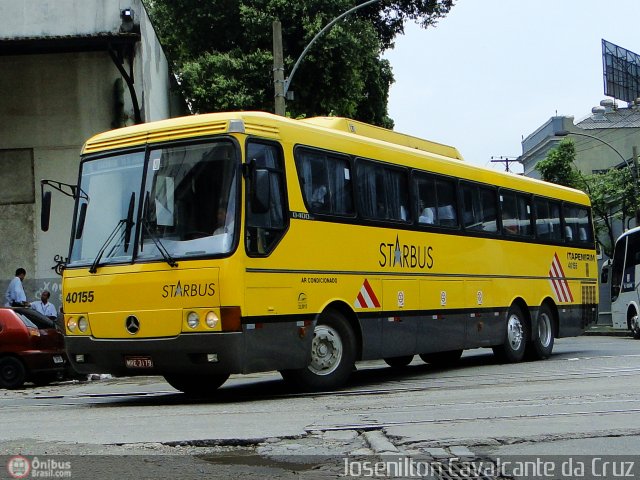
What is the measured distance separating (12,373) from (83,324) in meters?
6.35

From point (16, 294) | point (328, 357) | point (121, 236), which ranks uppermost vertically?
point (121, 236)

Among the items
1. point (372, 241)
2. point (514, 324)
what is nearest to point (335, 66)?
point (514, 324)

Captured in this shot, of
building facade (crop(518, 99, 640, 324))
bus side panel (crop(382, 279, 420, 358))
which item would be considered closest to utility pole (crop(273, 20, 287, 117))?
bus side panel (crop(382, 279, 420, 358))

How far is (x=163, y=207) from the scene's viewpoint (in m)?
11.1

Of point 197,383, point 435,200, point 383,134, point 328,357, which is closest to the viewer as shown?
point 328,357

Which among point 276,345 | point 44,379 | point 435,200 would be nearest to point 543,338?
point 435,200

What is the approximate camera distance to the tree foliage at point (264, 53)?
30984 millimetres

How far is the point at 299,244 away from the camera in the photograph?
461 inches

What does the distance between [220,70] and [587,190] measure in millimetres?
24919

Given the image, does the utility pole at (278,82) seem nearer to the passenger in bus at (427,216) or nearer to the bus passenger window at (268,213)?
the passenger in bus at (427,216)

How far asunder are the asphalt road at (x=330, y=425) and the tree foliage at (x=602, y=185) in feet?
108

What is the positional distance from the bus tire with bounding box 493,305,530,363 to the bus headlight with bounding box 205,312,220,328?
765 cm

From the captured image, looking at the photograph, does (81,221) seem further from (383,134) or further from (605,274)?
(605,274)

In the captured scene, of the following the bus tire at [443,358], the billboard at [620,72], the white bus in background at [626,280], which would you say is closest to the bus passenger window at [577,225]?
the bus tire at [443,358]
